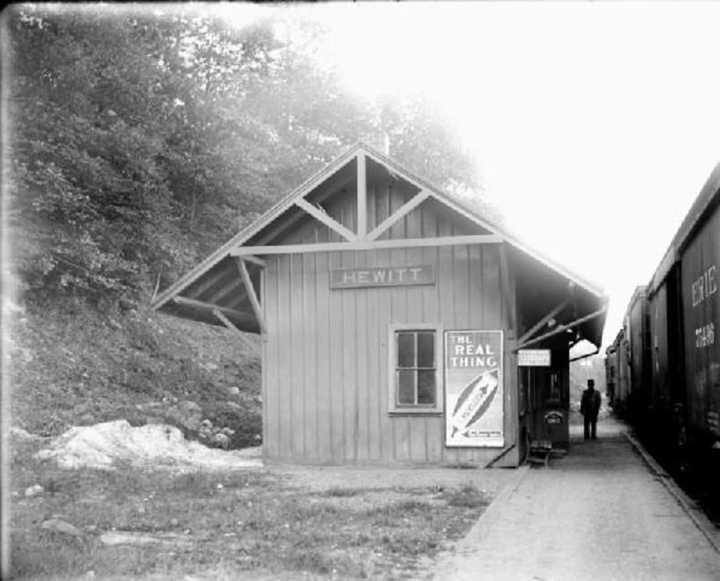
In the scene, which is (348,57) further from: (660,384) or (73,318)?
(660,384)

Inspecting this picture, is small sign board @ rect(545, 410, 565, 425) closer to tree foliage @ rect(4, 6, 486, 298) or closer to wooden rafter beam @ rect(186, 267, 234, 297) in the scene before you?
wooden rafter beam @ rect(186, 267, 234, 297)

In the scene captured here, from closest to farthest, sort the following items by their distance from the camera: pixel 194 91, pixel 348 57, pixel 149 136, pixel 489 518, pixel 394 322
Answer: pixel 489 518 → pixel 394 322 → pixel 149 136 → pixel 194 91 → pixel 348 57

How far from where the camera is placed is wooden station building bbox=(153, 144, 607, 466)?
48.3ft

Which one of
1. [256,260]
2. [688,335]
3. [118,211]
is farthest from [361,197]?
[118,211]

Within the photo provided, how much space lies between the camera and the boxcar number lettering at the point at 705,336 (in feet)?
29.4

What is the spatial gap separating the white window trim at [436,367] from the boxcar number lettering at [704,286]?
5108mm

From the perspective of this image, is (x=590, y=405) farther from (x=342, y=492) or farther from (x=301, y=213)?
(x=342, y=492)

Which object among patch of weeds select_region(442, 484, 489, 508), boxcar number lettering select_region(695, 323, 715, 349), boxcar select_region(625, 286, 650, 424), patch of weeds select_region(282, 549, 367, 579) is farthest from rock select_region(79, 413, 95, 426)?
boxcar select_region(625, 286, 650, 424)

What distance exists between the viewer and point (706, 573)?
23.2ft

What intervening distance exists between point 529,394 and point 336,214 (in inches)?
215

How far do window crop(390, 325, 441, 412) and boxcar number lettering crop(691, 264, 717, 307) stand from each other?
17.4 ft

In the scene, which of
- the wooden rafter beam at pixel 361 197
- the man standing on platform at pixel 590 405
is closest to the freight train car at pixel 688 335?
the man standing on platform at pixel 590 405

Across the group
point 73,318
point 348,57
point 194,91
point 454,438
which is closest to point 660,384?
point 454,438

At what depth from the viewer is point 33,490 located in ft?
33.6
